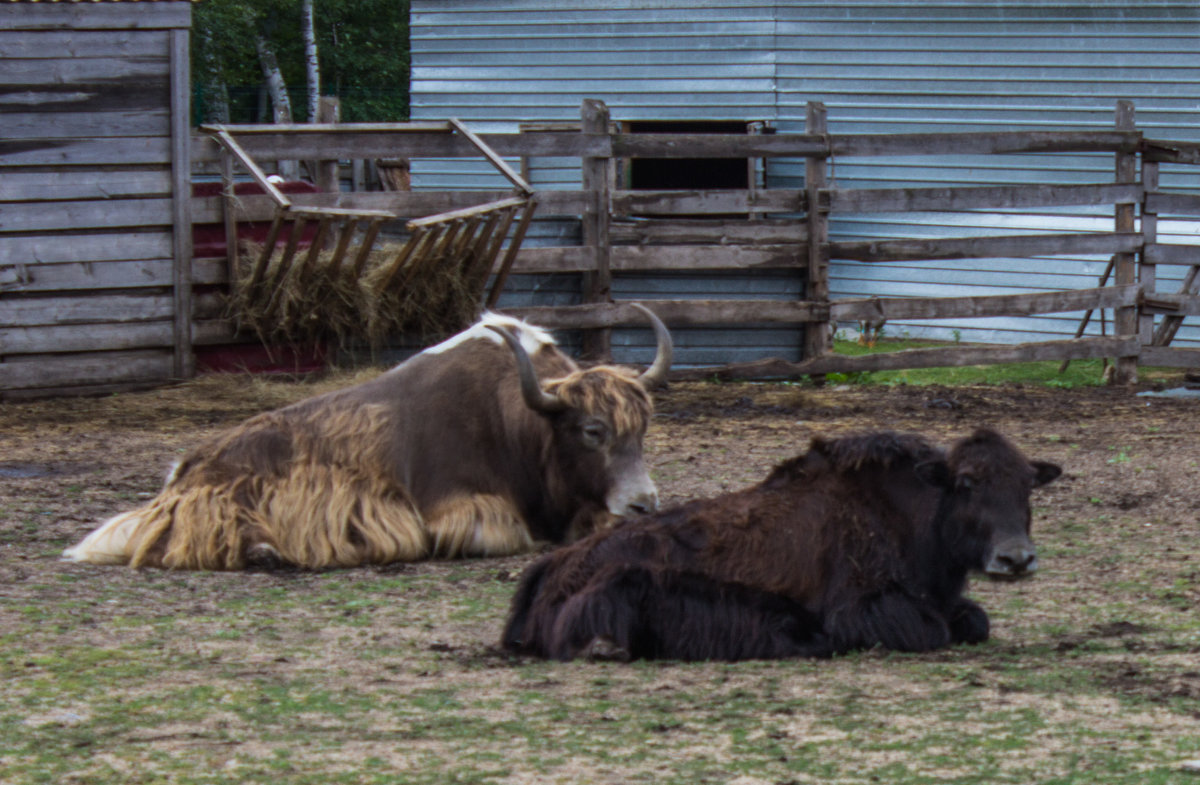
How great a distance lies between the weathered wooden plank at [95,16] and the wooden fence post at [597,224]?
3.24 metres

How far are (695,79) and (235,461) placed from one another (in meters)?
12.3

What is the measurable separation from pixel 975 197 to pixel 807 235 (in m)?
1.43

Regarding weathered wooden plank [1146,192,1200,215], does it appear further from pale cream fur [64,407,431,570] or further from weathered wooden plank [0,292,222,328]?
pale cream fur [64,407,431,570]

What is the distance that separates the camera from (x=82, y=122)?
41.2ft

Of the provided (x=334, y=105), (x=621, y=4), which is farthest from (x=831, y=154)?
(x=621, y=4)

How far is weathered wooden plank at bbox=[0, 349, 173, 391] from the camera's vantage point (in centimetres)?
1245

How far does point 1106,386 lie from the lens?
1384 cm

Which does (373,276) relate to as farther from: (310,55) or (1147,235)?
(310,55)

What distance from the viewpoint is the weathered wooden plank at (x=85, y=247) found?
486 inches

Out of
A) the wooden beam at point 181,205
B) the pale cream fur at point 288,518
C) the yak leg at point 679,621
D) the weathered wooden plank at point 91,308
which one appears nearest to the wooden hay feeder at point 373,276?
the wooden beam at point 181,205

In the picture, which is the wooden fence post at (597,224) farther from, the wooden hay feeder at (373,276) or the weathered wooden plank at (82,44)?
the weathered wooden plank at (82,44)

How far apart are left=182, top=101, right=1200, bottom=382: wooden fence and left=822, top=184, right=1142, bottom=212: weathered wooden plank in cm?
1

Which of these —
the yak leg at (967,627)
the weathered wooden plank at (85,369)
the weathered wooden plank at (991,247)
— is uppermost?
the weathered wooden plank at (991,247)

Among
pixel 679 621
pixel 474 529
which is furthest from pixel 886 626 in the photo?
pixel 474 529
